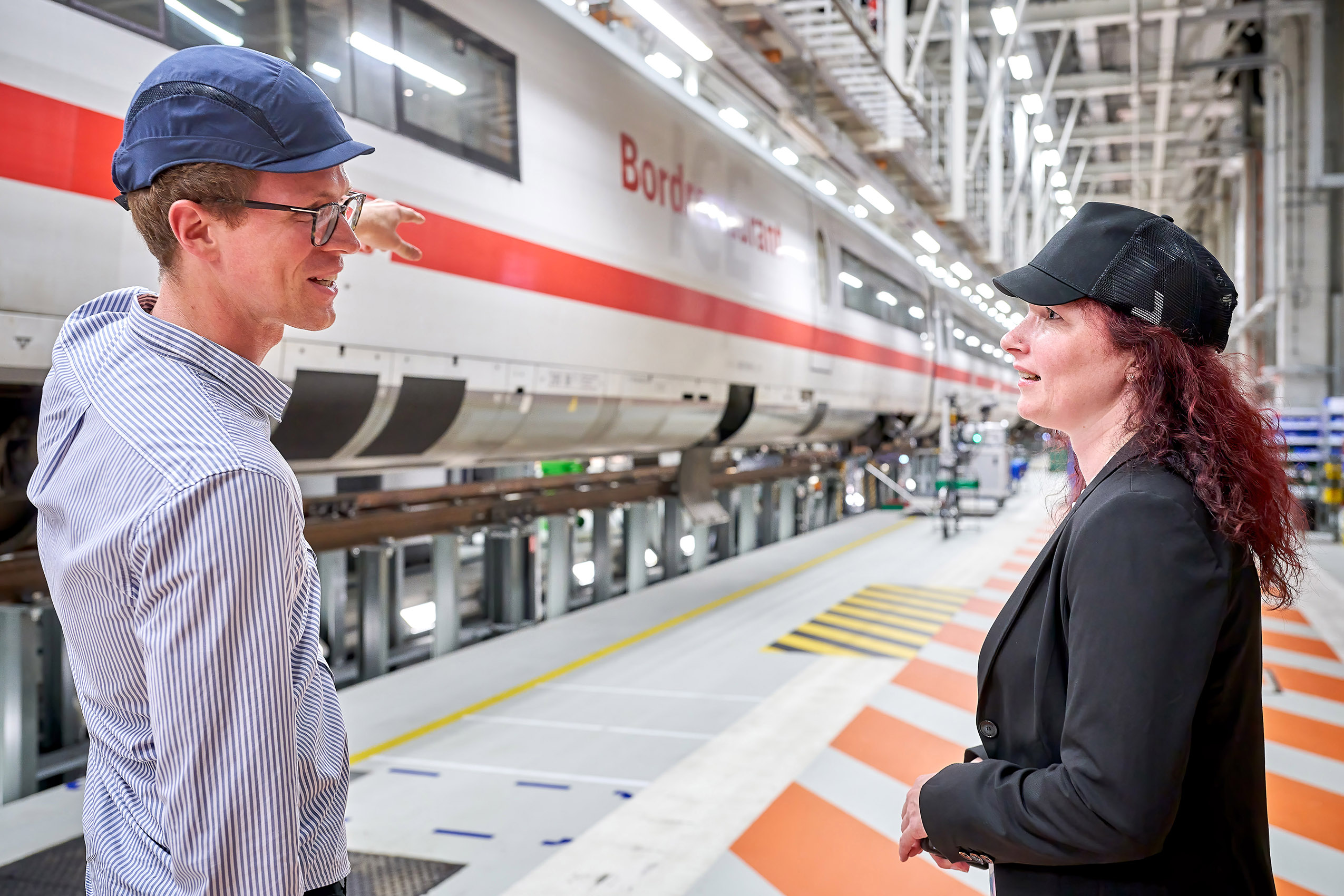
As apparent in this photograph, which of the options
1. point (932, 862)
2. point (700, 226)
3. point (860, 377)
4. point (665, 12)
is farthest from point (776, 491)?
point (932, 862)

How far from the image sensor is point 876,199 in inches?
356

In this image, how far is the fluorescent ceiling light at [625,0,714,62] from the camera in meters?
4.65

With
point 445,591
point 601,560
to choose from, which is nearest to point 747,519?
point 601,560

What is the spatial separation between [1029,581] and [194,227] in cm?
114

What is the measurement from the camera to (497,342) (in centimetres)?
403

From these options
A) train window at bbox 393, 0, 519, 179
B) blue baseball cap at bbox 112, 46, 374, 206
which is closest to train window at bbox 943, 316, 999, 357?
train window at bbox 393, 0, 519, 179

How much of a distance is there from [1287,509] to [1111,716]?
412 millimetres

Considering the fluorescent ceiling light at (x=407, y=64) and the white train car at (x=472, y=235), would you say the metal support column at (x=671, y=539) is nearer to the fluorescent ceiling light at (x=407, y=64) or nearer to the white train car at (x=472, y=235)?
the white train car at (x=472, y=235)

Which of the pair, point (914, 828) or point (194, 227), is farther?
point (914, 828)

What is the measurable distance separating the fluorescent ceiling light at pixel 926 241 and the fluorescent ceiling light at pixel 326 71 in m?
8.53

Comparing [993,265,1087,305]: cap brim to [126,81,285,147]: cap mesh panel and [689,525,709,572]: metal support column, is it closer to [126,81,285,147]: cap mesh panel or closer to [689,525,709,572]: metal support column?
[126,81,285,147]: cap mesh panel

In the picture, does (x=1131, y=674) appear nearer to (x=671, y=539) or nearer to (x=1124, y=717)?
(x=1124, y=717)

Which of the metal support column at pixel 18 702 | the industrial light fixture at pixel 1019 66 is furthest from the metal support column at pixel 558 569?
the industrial light fixture at pixel 1019 66

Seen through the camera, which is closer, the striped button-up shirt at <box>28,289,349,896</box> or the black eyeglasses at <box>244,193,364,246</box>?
the striped button-up shirt at <box>28,289,349,896</box>
